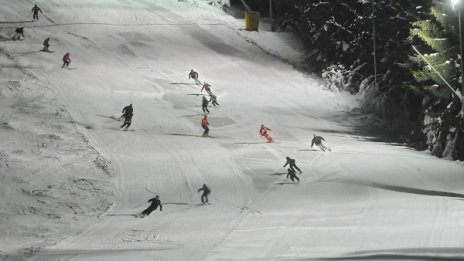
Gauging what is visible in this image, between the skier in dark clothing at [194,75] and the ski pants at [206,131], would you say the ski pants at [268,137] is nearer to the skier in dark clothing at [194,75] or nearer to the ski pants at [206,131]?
the ski pants at [206,131]

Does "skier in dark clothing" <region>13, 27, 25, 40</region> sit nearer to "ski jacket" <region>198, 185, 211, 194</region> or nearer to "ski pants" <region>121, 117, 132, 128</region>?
"ski pants" <region>121, 117, 132, 128</region>

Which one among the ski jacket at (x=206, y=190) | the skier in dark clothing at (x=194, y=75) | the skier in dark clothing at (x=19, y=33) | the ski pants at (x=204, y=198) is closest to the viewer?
the ski jacket at (x=206, y=190)

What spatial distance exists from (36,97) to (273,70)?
A: 59.6ft

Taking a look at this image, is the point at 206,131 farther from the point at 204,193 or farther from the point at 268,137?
the point at 204,193

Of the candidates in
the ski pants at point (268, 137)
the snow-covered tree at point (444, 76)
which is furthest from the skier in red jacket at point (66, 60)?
the snow-covered tree at point (444, 76)

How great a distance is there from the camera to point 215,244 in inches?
667

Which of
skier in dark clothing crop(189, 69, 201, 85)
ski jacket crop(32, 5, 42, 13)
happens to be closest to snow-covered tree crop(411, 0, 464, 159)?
skier in dark clothing crop(189, 69, 201, 85)

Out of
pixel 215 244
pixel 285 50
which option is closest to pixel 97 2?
pixel 285 50

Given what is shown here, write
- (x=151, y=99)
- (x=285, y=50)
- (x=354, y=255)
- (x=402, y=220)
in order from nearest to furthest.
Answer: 1. (x=354, y=255)
2. (x=402, y=220)
3. (x=151, y=99)
4. (x=285, y=50)

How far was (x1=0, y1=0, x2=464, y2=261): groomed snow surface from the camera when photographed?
1711cm

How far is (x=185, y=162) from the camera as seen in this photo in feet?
85.3

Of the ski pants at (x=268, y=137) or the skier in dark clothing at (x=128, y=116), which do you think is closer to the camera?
the skier in dark clothing at (x=128, y=116)

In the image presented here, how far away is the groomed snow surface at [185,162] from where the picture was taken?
17.1 m

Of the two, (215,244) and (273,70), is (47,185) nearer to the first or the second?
(215,244)
